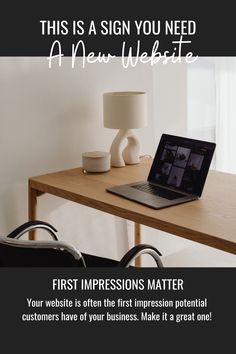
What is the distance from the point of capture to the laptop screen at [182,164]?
2.45 m

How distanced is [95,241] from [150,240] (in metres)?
0.47

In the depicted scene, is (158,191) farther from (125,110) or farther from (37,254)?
(37,254)

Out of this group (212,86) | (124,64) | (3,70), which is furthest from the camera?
(212,86)

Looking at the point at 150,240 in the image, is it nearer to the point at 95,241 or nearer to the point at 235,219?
the point at 95,241

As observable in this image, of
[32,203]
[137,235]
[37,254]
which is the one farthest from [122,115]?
[37,254]

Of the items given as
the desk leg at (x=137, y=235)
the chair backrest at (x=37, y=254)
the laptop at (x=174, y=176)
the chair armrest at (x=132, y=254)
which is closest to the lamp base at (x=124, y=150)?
the laptop at (x=174, y=176)

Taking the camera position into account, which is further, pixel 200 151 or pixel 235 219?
pixel 200 151

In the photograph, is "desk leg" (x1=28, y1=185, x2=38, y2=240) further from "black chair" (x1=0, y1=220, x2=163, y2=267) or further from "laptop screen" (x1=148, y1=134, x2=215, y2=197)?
"black chair" (x1=0, y1=220, x2=163, y2=267)

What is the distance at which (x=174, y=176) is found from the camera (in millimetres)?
2568

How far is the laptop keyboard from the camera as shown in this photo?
246 cm

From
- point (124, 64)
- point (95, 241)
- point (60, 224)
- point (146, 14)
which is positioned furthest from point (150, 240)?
point (146, 14)

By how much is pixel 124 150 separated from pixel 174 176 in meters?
0.54

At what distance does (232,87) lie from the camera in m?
4.15

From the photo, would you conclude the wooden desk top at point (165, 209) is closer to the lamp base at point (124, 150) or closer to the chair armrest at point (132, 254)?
the lamp base at point (124, 150)
